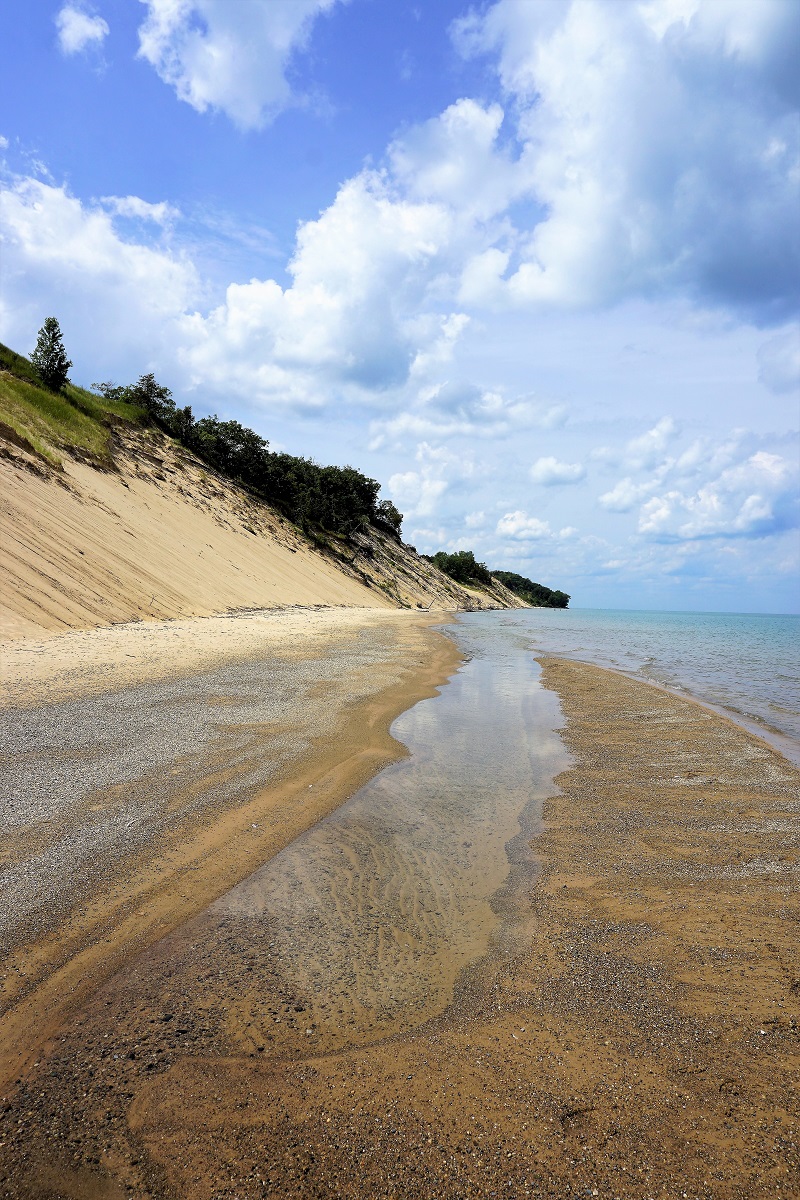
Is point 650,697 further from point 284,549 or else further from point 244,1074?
point 284,549

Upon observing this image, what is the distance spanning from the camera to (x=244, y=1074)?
10.7 feet

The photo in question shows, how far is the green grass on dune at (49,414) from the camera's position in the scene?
3169cm

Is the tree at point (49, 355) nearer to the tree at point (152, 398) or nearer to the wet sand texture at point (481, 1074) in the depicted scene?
the tree at point (152, 398)

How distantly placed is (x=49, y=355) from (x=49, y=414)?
22.8ft

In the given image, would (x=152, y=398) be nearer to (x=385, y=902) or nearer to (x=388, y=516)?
(x=388, y=516)

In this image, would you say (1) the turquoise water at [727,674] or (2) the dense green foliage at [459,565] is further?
(2) the dense green foliage at [459,565]

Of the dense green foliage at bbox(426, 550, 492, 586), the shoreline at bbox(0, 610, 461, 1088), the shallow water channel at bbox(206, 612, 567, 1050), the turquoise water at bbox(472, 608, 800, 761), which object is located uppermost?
the dense green foliage at bbox(426, 550, 492, 586)

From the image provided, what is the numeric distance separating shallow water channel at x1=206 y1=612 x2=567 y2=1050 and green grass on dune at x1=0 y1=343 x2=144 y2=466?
29.7 meters

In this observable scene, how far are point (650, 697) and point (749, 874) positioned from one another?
10.4m

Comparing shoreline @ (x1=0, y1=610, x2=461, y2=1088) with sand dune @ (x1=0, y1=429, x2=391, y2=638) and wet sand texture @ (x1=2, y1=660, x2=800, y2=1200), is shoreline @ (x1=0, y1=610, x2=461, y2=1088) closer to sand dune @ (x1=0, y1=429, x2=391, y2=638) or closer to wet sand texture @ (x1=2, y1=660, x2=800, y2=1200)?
wet sand texture @ (x1=2, y1=660, x2=800, y2=1200)

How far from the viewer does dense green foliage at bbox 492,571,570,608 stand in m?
173

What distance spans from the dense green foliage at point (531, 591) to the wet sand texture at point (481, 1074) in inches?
6401

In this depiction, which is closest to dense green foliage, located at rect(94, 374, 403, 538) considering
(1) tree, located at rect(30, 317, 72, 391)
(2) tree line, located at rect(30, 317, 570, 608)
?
(2) tree line, located at rect(30, 317, 570, 608)

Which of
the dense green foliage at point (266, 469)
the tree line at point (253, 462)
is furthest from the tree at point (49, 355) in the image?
the dense green foliage at point (266, 469)
